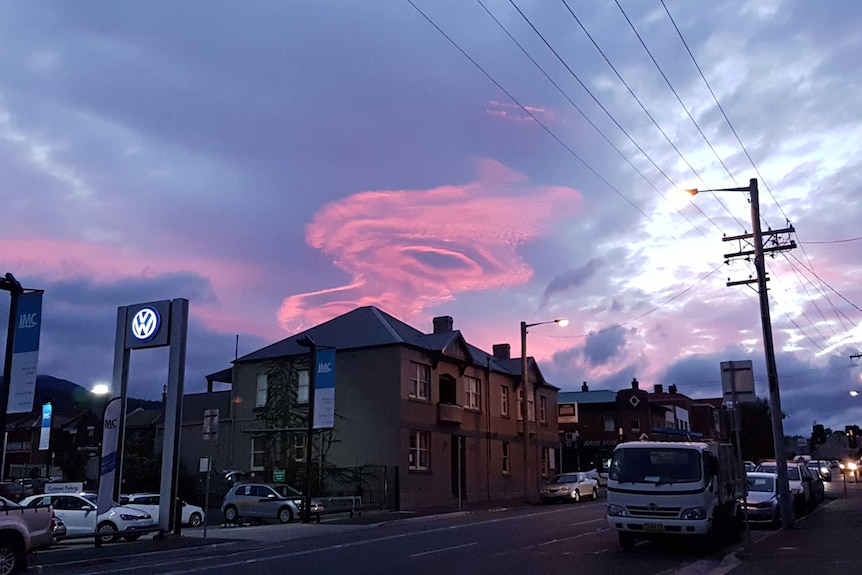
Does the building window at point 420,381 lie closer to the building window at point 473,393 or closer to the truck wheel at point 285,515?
the building window at point 473,393

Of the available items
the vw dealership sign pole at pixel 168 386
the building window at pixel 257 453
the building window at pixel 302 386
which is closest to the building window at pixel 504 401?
the building window at pixel 302 386

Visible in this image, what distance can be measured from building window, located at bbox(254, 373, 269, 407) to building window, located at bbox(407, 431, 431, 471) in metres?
8.15

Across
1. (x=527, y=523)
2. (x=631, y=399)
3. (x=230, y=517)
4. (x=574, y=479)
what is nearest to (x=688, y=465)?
(x=527, y=523)

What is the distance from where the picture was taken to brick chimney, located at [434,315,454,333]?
159 feet

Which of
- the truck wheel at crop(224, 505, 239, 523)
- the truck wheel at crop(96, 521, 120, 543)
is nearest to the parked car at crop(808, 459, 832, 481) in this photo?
the truck wheel at crop(224, 505, 239, 523)

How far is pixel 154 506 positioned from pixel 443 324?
79.0ft

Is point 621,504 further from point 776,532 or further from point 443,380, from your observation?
point 443,380

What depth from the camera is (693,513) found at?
1609 cm

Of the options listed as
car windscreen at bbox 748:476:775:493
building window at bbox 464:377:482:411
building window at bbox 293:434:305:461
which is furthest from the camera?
building window at bbox 464:377:482:411

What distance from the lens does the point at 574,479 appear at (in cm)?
4219

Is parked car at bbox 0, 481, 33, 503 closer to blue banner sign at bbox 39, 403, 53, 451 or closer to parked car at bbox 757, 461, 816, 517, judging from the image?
blue banner sign at bbox 39, 403, 53, 451

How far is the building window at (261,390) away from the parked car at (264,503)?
10111mm

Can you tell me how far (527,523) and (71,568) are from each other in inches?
542

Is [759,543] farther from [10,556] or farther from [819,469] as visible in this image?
[819,469]
